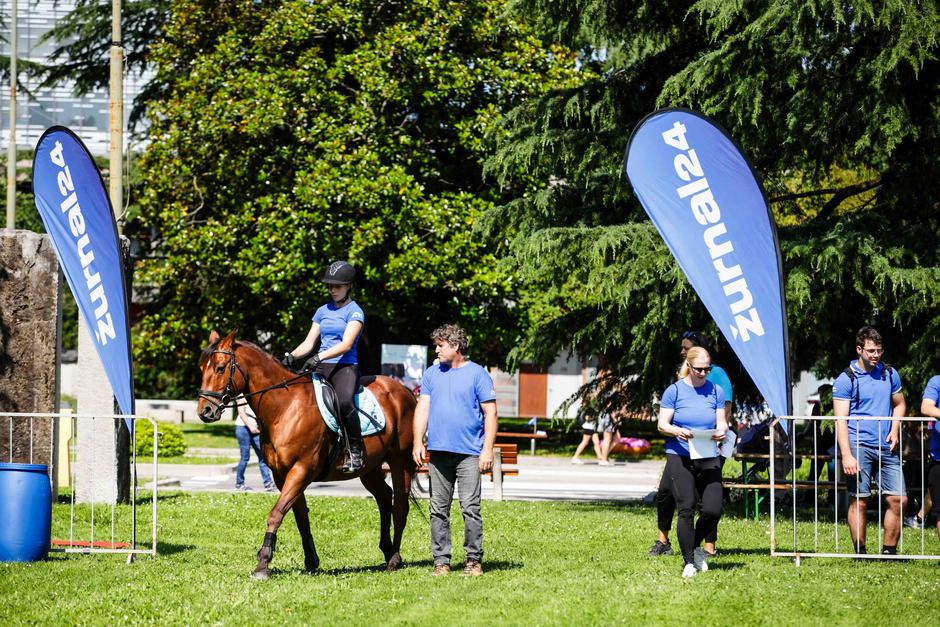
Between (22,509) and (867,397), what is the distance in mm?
7640

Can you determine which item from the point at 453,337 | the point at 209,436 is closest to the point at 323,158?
the point at 209,436

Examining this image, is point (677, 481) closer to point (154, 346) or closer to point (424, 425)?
point (424, 425)

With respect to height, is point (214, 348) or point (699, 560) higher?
point (214, 348)

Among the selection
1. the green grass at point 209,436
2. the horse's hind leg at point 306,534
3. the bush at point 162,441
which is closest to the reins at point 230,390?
the horse's hind leg at point 306,534

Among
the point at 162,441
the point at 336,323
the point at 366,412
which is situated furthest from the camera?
the point at 162,441

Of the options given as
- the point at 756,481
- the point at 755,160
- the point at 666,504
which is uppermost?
the point at 755,160

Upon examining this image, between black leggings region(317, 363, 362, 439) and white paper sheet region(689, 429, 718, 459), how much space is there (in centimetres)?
290

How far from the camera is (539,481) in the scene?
24125 mm

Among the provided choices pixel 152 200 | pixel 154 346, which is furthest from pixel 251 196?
pixel 154 346

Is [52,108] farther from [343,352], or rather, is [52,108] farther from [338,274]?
[343,352]

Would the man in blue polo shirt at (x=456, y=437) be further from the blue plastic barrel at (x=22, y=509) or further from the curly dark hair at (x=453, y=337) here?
the blue plastic barrel at (x=22, y=509)

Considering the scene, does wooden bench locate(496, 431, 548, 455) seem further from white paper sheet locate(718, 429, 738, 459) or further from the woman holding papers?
the woman holding papers

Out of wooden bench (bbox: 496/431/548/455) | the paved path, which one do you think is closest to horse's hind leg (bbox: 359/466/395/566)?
the paved path

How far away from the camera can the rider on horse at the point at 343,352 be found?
10.4 metres
